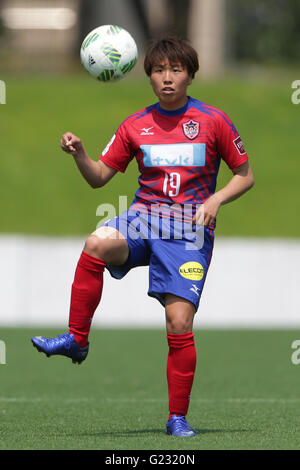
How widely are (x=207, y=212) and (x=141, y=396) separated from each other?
2.91 metres

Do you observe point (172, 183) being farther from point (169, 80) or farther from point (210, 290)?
point (210, 290)

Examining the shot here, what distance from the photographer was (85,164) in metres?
6.02

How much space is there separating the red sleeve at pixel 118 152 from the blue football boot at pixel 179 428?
5.11ft

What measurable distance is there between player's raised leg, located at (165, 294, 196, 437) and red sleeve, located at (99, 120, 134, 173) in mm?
881

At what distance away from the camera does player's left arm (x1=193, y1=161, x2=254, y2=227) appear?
583 centimetres

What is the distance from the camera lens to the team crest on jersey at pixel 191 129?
601 cm

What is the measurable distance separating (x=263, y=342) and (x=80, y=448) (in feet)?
27.4

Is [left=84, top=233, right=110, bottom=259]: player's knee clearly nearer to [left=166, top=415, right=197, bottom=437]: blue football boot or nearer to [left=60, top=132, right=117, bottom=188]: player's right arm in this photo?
[left=60, top=132, right=117, bottom=188]: player's right arm

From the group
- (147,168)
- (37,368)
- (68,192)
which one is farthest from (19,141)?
(147,168)

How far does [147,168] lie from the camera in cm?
603

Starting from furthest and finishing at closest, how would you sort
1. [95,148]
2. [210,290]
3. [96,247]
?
[95,148] < [210,290] < [96,247]

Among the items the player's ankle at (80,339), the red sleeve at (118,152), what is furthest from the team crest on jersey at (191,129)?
the player's ankle at (80,339)

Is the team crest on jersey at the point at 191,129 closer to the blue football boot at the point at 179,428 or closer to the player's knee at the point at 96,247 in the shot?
the player's knee at the point at 96,247

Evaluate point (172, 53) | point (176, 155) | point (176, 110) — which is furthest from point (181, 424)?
point (172, 53)
